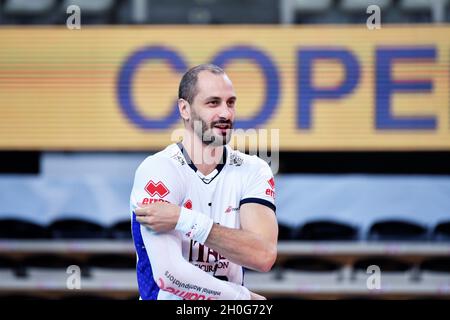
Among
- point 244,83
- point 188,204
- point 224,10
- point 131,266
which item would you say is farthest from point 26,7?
point 188,204

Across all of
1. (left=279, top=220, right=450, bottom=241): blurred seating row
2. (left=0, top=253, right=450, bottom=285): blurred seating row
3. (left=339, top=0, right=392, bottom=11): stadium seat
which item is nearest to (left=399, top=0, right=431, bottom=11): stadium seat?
(left=339, top=0, right=392, bottom=11): stadium seat

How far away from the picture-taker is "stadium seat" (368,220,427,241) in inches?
375

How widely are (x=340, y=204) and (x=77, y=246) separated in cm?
395

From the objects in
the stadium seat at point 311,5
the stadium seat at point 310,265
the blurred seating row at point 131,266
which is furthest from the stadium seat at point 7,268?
the stadium seat at point 311,5

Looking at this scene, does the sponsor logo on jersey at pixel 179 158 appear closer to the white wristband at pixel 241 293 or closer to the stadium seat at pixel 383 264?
the white wristband at pixel 241 293

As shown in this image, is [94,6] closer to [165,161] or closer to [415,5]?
[415,5]

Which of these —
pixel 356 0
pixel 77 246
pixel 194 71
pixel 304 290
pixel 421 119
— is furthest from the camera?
pixel 356 0

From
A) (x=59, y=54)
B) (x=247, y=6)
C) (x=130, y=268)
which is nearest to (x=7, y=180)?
(x=59, y=54)

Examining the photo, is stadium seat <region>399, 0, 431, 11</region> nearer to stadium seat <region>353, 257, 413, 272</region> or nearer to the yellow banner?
the yellow banner

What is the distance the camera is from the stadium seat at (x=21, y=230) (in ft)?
31.0

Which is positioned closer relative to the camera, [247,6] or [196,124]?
[196,124]

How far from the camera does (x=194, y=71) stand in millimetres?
2754

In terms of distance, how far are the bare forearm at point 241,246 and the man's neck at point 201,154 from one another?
301 mm

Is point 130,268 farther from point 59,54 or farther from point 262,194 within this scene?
point 262,194
